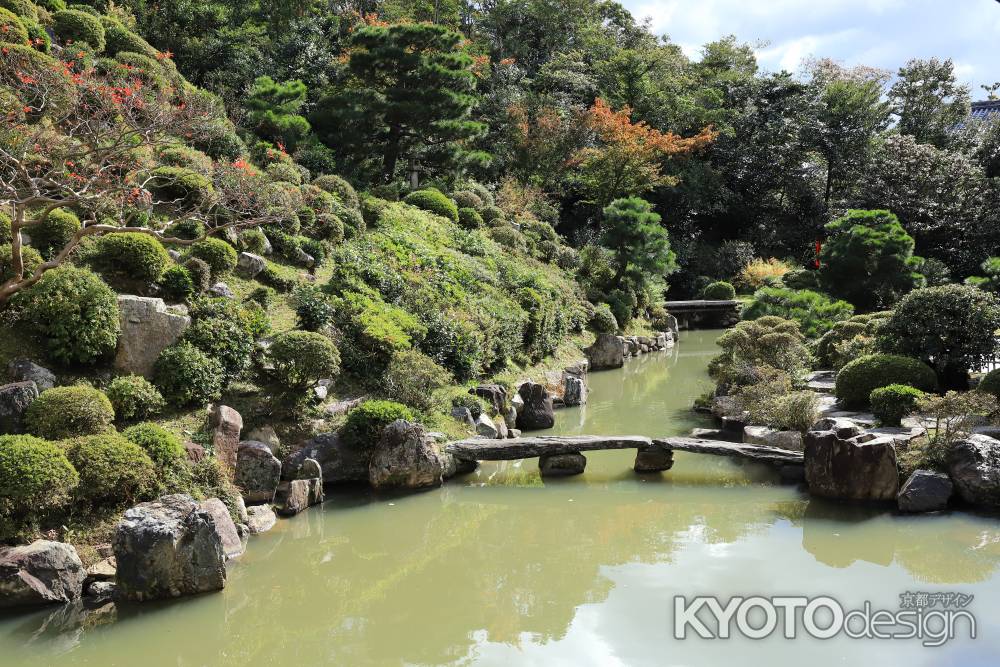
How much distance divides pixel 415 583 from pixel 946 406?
19.8ft

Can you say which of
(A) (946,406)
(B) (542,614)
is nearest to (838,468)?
(A) (946,406)

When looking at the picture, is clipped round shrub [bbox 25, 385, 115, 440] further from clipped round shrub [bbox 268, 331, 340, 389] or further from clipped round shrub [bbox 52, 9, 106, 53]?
clipped round shrub [bbox 52, 9, 106, 53]

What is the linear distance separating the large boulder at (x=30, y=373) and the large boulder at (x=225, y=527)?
2.76 metres

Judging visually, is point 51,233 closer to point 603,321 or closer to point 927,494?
point 927,494

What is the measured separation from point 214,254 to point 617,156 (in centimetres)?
1852

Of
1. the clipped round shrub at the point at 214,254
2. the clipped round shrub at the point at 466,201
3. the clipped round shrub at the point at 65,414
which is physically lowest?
the clipped round shrub at the point at 65,414

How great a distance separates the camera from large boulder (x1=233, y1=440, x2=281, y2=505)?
830cm

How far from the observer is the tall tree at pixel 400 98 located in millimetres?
19484

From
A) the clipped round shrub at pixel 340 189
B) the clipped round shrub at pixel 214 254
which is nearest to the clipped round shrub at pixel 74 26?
the clipped round shrub at pixel 340 189

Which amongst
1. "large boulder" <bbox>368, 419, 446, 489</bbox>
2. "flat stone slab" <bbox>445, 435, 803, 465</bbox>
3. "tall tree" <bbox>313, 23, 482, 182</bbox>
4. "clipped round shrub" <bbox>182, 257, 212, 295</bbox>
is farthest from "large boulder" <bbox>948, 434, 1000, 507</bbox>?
"tall tree" <bbox>313, 23, 482, 182</bbox>

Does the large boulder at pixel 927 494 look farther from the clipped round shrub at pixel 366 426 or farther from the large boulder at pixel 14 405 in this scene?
the large boulder at pixel 14 405

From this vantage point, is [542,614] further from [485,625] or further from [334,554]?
[334,554]

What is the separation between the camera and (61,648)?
17.9 ft

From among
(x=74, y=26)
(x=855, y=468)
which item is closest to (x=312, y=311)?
(x=855, y=468)
